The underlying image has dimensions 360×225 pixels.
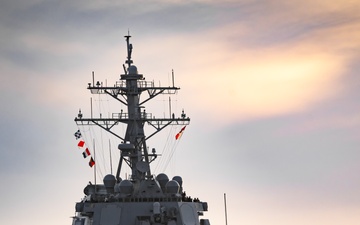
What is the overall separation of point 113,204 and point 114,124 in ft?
19.2

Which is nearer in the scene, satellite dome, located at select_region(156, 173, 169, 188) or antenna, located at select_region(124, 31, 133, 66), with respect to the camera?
satellite dome, located at select_region(156, 173, 169, 188)

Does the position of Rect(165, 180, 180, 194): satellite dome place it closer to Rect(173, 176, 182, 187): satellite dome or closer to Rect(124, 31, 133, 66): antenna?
Rect(173, 176, 182, 187): satellite dome

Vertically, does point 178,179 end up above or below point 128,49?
below

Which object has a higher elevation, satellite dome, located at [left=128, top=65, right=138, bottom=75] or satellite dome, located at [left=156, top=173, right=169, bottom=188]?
satellite dome, located at [left=128, top=65, right=138, bottom=75]

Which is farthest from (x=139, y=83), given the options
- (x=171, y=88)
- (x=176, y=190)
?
(x=176, y=190)

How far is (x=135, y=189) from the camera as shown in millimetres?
50344

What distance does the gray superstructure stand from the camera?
48.8 metres

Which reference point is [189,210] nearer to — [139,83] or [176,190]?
[176,190]

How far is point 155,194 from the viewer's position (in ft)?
163

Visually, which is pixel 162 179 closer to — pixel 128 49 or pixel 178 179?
pixel 178 179

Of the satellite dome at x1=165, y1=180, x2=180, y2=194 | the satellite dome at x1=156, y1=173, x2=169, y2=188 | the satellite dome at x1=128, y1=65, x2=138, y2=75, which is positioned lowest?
the satellite dome at x1=165, y1=180, x2=180, y2=194

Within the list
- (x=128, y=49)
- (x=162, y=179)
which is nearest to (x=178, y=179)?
(x=162, y=179)

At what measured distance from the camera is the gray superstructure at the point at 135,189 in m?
48.8

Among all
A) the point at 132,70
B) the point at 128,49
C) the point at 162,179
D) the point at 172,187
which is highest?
the point at 128,49
